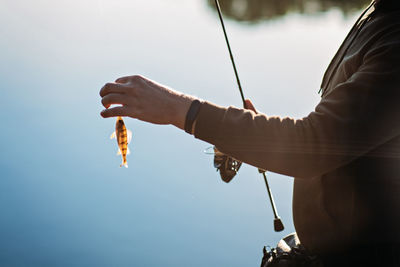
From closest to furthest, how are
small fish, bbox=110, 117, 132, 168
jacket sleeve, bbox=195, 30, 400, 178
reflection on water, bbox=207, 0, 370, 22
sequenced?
1. jacket sleeve, bbox=195, 30, 400, 178
2. small fish, bbox=110, 117, 132, 168
3. reflection on water, bbox=207, 0, 370, 22

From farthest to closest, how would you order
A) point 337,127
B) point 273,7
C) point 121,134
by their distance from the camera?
1. point 273,7
2. point 121,134
3. point 337,127

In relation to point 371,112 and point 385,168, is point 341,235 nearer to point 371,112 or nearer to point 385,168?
point 385,168

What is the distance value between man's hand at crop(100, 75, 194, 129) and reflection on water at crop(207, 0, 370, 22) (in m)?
12.9

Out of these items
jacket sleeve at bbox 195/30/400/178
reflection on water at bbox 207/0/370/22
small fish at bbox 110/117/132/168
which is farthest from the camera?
reflection on water at bbox 207/0/370/22

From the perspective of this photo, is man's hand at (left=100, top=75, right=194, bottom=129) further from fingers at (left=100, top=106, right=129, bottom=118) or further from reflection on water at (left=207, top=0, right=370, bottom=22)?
reflection on water at (left=207, top=0, right=370, bottom=22)

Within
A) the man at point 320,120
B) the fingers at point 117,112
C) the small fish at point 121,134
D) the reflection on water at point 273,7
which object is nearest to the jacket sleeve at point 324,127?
the man at point 320,120

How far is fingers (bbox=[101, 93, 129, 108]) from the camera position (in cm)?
100

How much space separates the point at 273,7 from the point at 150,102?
15280 millimetres

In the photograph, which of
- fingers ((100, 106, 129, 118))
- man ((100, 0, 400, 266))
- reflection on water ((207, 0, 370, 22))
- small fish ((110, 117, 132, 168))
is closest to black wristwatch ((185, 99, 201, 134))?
man ((100, 0, 400, 266))

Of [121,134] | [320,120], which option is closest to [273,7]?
[121,134]

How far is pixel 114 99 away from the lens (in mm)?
1020

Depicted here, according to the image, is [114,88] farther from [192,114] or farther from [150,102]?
[192,114]

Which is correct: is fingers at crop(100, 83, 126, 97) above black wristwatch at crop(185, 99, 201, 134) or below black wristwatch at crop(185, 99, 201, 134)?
above

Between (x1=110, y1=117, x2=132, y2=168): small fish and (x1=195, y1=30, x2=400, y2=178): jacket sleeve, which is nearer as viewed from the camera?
(x1=195, y1=30, x2=400, y2=178): jacket sleeve
